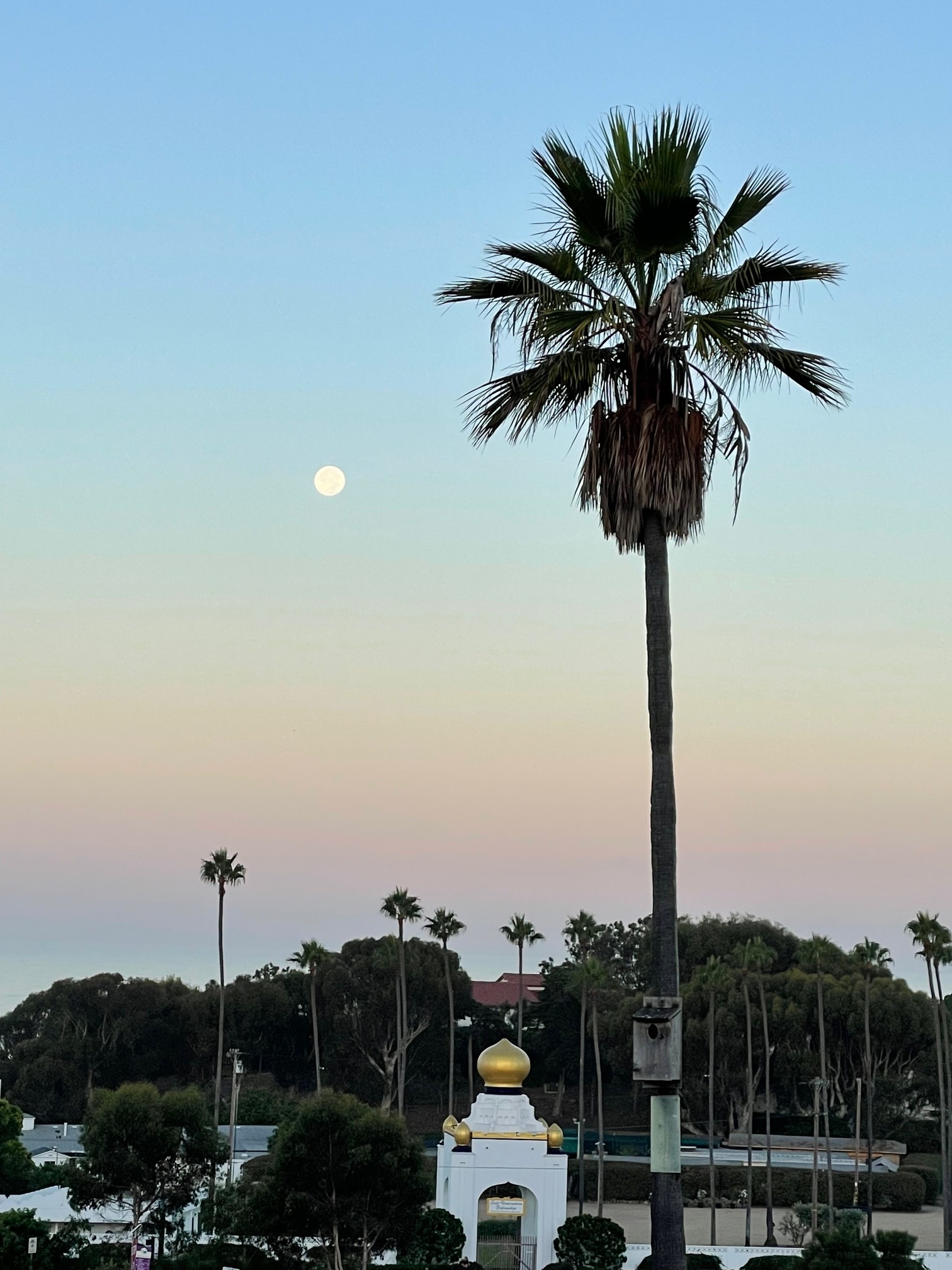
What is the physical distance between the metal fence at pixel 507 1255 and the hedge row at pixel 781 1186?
109ft

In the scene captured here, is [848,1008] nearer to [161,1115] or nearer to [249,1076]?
[249,1076]

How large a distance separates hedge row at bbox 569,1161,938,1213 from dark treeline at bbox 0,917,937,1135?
911cm

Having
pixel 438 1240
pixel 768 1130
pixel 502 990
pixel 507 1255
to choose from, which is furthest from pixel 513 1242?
pixel 502 990

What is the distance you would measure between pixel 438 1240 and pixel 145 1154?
7.05m

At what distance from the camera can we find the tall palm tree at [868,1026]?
63562 millimetres

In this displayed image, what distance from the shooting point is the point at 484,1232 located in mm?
48625

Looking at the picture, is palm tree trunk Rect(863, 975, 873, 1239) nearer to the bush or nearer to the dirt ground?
the dirt ground

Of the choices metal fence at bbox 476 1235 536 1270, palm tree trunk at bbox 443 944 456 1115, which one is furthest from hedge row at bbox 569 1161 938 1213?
metal fence at bbox 476 1235 536 1270

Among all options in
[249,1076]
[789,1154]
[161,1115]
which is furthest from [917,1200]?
[161,1115]

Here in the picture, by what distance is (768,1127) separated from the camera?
6028 cm

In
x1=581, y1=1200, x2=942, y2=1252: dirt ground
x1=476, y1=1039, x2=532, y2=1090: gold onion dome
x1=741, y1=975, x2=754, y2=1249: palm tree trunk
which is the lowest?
x1=581, y1=1200, x2=942, y2=1252: dirt ground

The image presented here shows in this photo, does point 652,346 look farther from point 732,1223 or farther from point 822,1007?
point 822,1007

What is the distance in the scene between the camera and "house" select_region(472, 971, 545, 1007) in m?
112

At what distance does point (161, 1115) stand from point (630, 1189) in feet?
137
